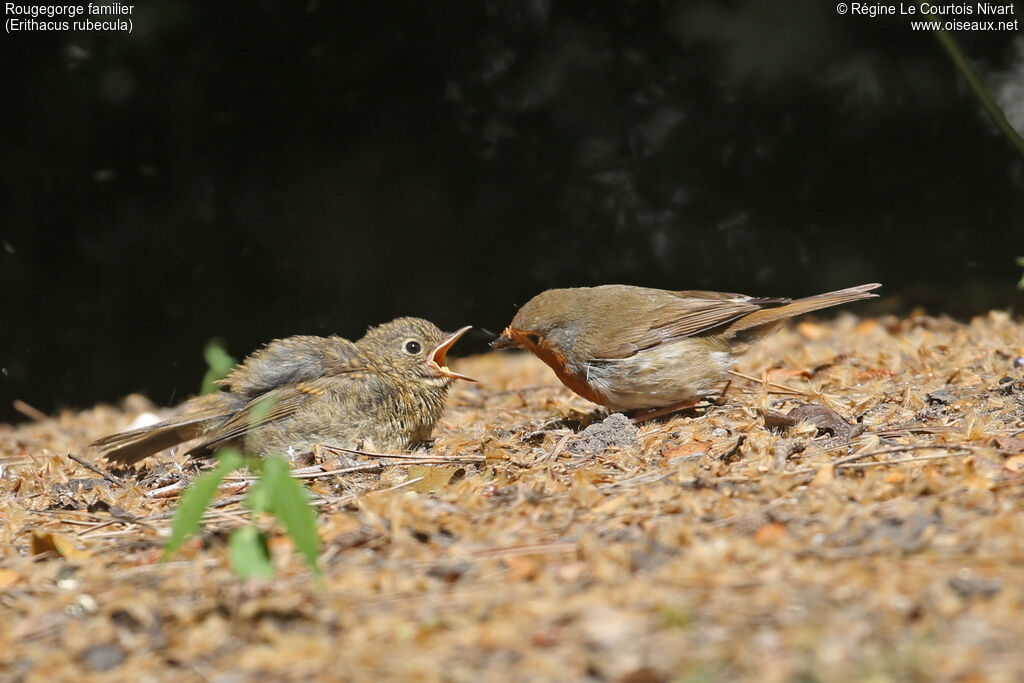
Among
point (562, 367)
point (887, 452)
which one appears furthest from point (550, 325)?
point (887, 452)

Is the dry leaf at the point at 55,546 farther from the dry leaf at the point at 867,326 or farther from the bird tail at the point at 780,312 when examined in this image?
the dry leaf at the point at 867,326

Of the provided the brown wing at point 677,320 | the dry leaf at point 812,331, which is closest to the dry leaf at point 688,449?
the brown wing at point 677,320

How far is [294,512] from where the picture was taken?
2588 mm

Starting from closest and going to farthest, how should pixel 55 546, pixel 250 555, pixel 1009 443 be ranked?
pixel 250 555
pixel 55 546
pixel 1009 443

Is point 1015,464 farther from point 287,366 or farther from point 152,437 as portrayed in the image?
point 152,437

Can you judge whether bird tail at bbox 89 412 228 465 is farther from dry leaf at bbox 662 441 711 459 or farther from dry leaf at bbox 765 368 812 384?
dry leaf at bbox 765 368 812 384

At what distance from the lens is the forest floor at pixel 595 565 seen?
7.33ft

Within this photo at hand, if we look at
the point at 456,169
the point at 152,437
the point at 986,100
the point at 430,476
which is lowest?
the point at 430,476

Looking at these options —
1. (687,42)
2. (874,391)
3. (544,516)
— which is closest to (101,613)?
(544,516)

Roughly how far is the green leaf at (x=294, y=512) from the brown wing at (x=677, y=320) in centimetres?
291

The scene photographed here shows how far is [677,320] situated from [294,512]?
11.0 feet

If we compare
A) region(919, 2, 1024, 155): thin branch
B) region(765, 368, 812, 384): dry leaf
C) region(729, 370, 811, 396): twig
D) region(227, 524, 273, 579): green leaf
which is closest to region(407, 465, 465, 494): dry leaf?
region(227, 524, 273, 579): green leaf

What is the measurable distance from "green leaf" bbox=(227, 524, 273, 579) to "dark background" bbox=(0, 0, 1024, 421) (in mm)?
5234

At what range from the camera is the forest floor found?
2234 mm
